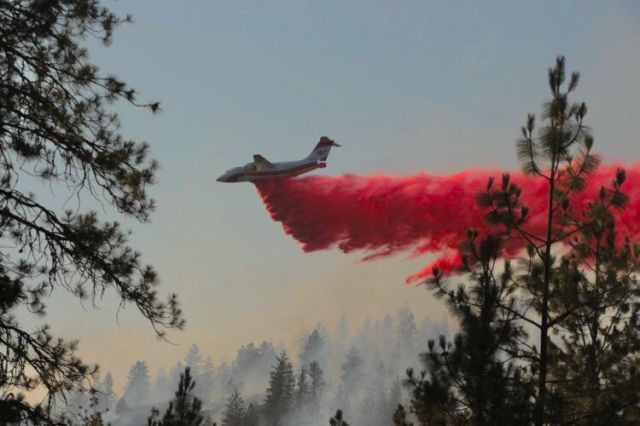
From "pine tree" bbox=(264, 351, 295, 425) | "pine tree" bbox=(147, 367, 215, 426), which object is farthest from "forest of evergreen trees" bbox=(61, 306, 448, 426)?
"pine tree" bbox=(147, 367, 215, 426)

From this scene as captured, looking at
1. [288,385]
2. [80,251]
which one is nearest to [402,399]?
[288,385]

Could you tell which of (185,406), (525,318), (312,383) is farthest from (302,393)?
(525,318)

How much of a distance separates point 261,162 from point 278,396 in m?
55.3

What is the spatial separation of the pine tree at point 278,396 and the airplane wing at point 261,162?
52454mm

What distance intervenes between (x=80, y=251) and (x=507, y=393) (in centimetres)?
663

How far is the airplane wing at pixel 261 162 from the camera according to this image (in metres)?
46.0

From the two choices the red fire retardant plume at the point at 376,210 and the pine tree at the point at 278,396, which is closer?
the red fire retardant plume at the point at 376,210

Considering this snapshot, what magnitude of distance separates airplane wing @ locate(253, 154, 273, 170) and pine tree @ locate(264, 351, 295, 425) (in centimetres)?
5245

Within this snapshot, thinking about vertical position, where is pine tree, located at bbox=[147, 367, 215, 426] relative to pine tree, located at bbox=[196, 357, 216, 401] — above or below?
below

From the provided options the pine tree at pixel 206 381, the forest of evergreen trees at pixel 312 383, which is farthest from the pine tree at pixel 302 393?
the pine tree at pixel 206 381

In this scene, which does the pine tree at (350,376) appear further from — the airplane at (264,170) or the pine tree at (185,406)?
the pine tree at (185,406)

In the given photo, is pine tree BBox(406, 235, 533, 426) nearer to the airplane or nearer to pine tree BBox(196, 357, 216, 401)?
the airplane

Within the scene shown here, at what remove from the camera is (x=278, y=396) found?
95.4 meters

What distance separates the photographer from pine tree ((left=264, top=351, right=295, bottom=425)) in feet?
310
